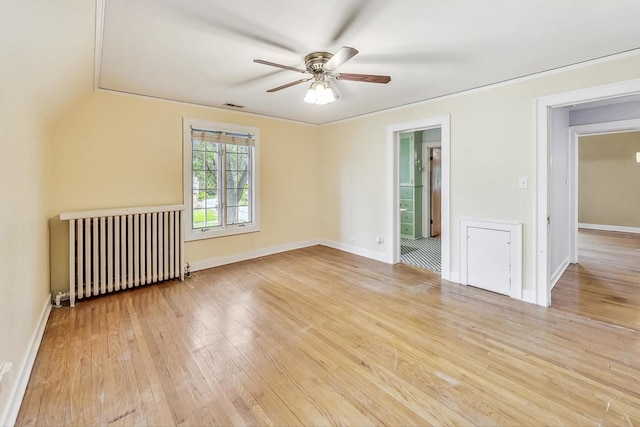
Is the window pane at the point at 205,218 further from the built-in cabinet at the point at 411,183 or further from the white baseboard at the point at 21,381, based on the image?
the built-in cabinet at the point at 411,183

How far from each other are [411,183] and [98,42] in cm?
577

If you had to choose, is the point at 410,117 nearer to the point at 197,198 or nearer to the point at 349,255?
the point at 349,255

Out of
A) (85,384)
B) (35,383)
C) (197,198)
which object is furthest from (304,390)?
(197,198)

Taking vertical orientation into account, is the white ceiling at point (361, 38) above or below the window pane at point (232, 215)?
above

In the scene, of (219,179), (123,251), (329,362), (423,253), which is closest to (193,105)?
(219,179)

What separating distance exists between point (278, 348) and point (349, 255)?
2983 mm

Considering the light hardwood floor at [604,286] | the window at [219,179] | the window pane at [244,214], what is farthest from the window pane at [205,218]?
the light hardwood floor at [604,286]

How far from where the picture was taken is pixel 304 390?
184 cm

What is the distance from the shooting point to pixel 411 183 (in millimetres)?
→ 6543

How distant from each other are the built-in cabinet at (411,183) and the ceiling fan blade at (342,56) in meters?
4.50

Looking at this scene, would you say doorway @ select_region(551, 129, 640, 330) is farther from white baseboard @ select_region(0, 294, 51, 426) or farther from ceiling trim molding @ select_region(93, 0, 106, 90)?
ceiling trim molding @ select_region(93, 0, 106, 90)

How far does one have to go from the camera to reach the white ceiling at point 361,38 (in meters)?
1.88

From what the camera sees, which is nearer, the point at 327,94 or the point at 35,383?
the point at 35,383

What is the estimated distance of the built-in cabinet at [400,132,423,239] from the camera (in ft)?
21.2
